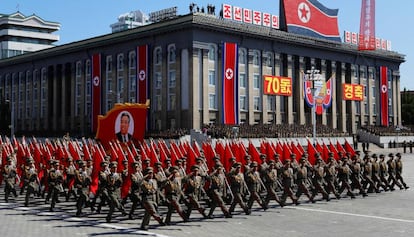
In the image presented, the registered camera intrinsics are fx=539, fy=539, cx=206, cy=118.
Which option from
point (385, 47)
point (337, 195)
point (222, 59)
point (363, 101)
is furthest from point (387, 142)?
point (337, 195)

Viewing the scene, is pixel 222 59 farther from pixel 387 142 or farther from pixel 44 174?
pixel 44 174

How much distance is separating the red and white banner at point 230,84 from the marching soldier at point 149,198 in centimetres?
3758

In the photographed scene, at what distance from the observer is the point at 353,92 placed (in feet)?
199

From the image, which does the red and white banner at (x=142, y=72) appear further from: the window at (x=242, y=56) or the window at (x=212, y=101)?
the window at (x=242, y=56)

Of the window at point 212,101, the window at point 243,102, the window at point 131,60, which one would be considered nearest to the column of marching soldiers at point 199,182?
the window at point 212,101

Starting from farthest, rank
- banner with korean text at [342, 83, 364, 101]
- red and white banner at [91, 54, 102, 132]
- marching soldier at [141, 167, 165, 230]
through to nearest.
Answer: banner with korean text at [342, 83, 364, 101] < red and white banner at [91, 54, 102, 132] < marching soldier at [141, 167, 165, 230]

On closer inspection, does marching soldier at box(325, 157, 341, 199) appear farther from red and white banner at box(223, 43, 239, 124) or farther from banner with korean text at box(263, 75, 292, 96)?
red and white banner at box(223, 43, 239, 124)

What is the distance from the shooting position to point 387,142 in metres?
56.9

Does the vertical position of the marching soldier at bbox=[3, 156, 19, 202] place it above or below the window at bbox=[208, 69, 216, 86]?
below

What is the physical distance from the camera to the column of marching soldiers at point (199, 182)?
535 inches

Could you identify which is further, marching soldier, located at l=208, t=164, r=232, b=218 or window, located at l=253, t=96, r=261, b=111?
window, located at l=253, t=96, r=261, b=111

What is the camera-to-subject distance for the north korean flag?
54.3 metres

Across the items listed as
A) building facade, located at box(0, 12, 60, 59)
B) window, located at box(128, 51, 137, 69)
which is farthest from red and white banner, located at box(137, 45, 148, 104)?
building facade, located at box(0, 12, 60, 59)

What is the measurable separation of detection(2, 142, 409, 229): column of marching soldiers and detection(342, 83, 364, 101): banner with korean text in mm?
39555
